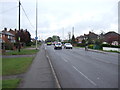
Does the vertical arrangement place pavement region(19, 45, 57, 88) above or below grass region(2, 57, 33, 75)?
below

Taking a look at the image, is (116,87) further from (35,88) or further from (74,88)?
(35,88)

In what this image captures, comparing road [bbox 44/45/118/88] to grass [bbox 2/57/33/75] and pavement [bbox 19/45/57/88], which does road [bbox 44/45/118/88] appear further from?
grass [bbox 2/57/33/75]

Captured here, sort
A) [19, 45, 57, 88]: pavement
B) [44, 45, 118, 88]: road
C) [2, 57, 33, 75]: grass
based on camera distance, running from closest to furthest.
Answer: [19, 45, 57, 88]: pavement, [44, 45, 118, 88]: road, [2, 57, 33, 75]: grass

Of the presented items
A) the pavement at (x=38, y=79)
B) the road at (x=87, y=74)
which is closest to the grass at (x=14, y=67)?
the pavement at (x=38, y=79)

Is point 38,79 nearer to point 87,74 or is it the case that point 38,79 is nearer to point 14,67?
point 87,74

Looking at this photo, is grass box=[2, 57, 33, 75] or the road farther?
grass box=[2, 57, 33, 75]

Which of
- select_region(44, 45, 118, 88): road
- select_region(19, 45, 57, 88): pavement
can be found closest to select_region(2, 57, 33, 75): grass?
select_region(19, 45, 57, 88): pavement

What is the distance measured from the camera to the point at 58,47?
5003cm

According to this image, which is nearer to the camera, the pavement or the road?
the pavement

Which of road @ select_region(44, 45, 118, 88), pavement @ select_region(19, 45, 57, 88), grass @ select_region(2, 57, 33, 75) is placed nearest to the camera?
pavement @ select_region(19, 45, 57, 88)

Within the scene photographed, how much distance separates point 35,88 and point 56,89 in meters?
0.91

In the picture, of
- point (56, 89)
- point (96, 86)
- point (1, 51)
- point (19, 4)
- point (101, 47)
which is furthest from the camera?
point (101, 47)

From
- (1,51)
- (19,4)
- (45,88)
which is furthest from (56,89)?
(19,4)

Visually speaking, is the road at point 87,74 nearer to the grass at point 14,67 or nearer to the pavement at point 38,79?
the pavement at point 38,79
